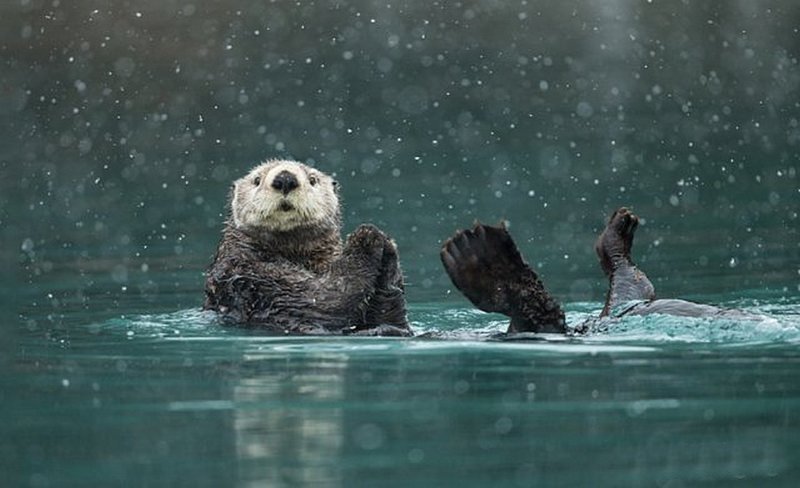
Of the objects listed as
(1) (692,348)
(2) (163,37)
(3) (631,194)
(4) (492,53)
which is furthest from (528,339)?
(4) (492,53)

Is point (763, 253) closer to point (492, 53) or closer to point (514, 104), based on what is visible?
point (514, 104)

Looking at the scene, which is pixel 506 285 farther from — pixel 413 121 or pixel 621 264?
pixel 413 121

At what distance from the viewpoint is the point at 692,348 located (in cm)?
622

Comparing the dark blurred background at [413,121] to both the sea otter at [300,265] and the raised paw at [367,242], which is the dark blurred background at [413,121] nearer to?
the sea otter at [300,265]

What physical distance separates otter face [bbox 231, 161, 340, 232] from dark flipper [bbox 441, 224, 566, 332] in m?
1.08

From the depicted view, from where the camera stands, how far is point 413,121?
2333cm

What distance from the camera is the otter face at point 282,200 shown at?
7305 mm

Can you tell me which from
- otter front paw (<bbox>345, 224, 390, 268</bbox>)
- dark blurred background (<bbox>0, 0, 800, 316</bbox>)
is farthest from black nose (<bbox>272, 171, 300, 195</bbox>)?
dark blurred background (<bbox>0, 0, 800, 316</bbox>)

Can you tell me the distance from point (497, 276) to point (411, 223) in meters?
6.65

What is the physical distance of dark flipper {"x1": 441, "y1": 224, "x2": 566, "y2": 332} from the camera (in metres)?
6.40

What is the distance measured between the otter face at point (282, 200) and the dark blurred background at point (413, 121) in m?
2.76

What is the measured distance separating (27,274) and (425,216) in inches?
170

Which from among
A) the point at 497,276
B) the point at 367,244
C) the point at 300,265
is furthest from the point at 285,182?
the point at 497,276

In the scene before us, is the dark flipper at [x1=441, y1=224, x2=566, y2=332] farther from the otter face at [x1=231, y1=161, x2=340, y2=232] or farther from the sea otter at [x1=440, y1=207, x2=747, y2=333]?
the otter face at [x1=231, y1=161, x2=340, y2=232]
